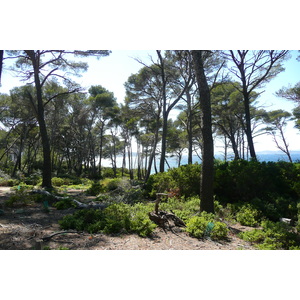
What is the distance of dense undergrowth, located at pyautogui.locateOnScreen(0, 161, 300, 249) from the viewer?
9.60ft

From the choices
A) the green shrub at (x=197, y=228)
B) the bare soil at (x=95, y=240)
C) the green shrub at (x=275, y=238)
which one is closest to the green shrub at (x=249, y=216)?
the bare soil at (x=95, y=240)

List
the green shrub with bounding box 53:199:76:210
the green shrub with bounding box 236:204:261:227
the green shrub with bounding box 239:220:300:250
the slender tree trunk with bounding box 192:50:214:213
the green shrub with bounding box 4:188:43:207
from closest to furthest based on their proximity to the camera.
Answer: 1. the green shrub with bounding box 239:220:300:250
2. the green shrub with bounding box 236:204:261:227
3. the slender tree trunk with bounding box 192:50:214:213
4. the green shrub with bounding box 4:188:43:207
5. the green shrub with bounding box 53:199:76:210

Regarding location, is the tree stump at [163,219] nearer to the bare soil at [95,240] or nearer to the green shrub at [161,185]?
the bare soil at [95,240]

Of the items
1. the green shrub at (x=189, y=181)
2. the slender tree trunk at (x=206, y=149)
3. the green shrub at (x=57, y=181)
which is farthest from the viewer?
the green shrub at (x=57, y=181)

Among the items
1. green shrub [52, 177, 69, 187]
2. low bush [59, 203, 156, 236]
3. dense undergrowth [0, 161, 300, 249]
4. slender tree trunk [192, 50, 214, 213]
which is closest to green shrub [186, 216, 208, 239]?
dense undergrowth [0, 161, 300, 249]

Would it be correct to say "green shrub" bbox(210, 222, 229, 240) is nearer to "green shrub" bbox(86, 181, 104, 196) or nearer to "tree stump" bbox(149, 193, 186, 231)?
"tree stump" bbox(149, 193, 186, 231)

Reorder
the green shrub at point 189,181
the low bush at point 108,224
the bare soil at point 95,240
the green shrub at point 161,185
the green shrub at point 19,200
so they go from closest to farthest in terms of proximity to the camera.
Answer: the bare soil at point 95,240 < the low bush at point 108,224 < the green shrub at point 19,200 < the green shrub at point 189,181 < the green shrub at point 161,185

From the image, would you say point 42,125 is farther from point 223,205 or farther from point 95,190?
point 223,205

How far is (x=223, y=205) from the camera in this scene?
4.80 m

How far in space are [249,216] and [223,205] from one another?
0.97 m

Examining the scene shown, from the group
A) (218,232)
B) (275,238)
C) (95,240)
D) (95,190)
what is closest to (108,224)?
(95,240)

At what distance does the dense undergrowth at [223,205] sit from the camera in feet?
9.60

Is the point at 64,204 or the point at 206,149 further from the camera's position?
the point at 64,204

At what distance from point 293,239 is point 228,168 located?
267 cm
